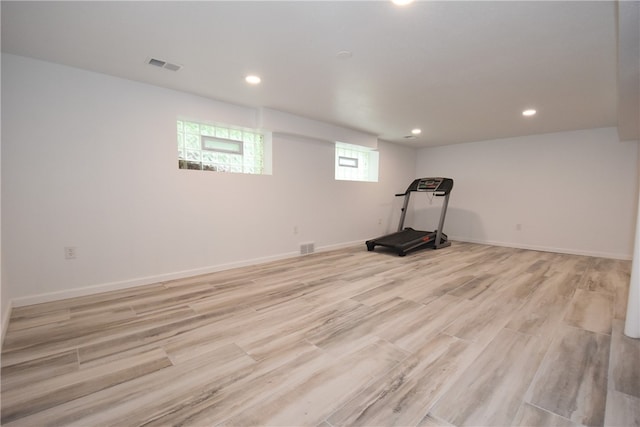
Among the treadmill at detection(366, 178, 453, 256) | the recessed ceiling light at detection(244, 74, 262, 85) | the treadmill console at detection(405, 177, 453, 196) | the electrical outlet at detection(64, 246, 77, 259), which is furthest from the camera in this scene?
the treadmill console at detection(405, 177, 453, 196)

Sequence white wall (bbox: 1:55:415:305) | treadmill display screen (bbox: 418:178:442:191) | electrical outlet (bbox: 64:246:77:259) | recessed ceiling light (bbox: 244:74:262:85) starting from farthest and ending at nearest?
treadmill display screen (bbox: 418:178:442:191) → recessed ceiling light (bbox: 244:74:262:85) → electrical outlet (bbox: 64:246:77:259) → white wall (bbox: 1:55:415:305)

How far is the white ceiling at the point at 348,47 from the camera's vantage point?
1.80m

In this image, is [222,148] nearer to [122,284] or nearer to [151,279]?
[151,279]

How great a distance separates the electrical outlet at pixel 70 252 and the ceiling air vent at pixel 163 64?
6.33ft

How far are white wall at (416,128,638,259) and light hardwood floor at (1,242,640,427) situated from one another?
7.42 ft

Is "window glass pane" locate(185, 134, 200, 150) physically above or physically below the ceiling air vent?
below

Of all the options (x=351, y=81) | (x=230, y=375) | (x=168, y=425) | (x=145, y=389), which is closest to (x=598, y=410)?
(x=230, y=375)

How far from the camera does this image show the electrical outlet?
8.72 feet

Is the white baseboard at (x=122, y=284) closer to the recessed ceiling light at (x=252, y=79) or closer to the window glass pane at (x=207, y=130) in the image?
the window glass pane at (x=207, y=130)

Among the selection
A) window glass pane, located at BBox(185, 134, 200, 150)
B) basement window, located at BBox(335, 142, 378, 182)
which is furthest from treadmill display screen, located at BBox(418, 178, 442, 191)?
window glass pane, located at BBox(185, 134, 200, 150)

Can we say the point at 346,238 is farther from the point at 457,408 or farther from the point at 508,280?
the point at 457,408

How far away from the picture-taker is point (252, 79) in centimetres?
290

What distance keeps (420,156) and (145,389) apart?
700 cm

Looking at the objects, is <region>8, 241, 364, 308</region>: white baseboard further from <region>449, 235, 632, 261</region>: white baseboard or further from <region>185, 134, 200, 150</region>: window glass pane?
<region>449, 235, 632, 261</region>: white baseboard
